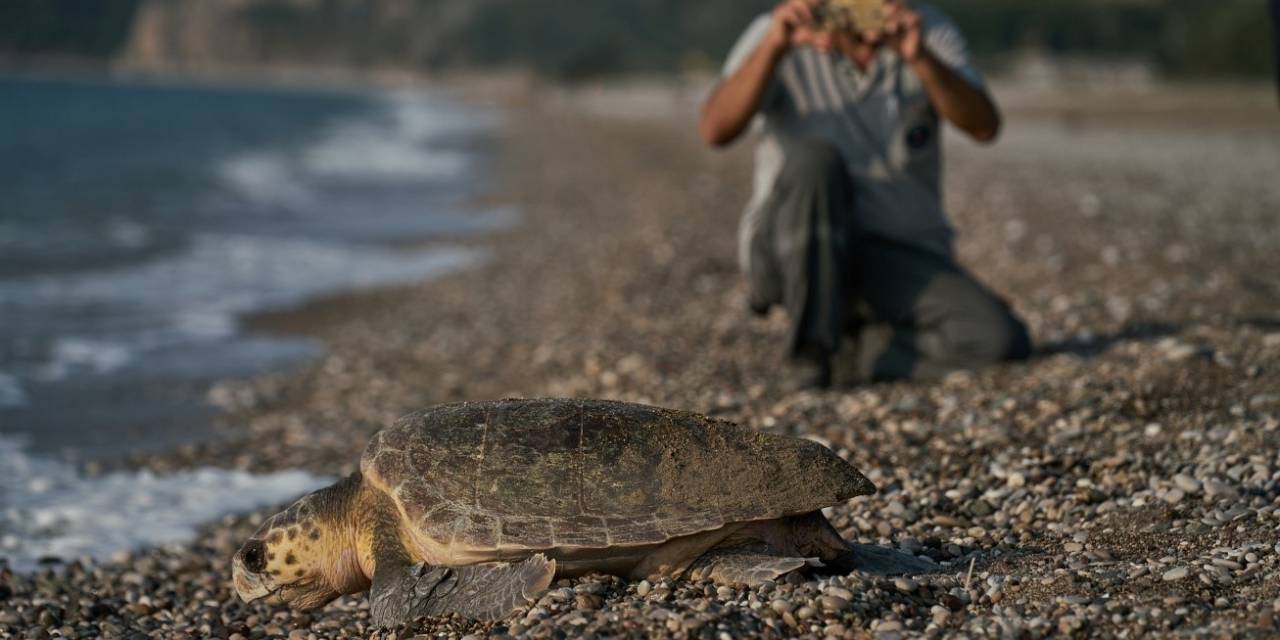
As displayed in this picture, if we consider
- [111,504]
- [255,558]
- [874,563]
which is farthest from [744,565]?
[111,504]

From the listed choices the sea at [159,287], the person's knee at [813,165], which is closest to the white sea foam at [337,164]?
the sea at [159,287]

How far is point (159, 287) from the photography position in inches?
434

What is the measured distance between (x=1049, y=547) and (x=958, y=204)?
9586 millimetres

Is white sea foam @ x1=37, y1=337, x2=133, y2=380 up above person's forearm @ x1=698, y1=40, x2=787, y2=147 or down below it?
below

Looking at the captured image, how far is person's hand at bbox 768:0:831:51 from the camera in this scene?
4547 mm

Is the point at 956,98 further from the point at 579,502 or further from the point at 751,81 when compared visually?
the point at 579,502

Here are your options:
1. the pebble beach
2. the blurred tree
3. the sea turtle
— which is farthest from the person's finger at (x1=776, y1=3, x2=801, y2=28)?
the blurred tree

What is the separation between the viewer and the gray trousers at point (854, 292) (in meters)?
4.84

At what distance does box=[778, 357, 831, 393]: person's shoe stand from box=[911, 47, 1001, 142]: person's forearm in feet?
3.89

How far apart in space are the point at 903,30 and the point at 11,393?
5.82 meters

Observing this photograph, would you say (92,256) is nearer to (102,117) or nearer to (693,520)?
(693,520)

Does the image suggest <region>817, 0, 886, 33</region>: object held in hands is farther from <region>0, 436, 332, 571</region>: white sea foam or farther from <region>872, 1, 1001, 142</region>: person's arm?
<region>0, 436, 332, 571</region>: white sea foam

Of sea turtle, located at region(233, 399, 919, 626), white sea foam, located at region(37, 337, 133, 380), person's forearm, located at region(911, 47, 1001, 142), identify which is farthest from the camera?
white sea foam, located at region(37, 337, 133, 380)

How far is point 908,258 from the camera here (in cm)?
519
